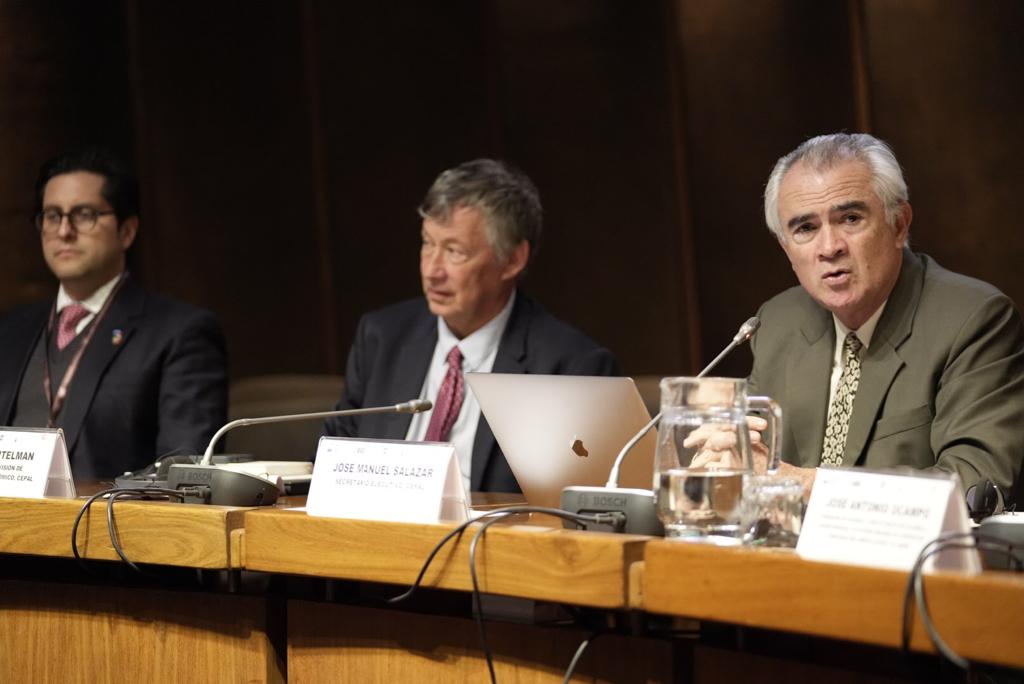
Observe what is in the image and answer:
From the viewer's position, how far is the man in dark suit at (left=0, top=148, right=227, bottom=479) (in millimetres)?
3486

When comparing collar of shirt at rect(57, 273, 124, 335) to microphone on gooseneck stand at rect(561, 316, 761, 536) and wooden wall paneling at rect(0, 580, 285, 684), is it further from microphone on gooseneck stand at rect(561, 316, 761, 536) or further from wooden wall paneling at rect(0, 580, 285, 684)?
microphone on gooseneck stand at rect(561, 316, 761, 536)

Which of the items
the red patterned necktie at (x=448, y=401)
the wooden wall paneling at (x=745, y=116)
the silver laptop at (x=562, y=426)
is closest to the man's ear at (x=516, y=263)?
the red patterned necktie at (x=448, y=401)

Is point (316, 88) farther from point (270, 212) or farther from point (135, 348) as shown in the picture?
point (135, 348)

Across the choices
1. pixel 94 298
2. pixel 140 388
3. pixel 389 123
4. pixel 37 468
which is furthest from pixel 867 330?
pixel 389 123

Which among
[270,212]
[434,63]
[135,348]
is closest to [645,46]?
[434,63]

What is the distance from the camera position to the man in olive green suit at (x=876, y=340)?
240 cm

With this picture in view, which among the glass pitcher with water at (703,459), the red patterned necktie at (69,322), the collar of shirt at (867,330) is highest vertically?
the red patterned necktie at (69,322)

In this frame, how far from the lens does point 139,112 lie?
205 inches

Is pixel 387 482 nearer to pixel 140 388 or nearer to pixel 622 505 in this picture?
pixel 622 505

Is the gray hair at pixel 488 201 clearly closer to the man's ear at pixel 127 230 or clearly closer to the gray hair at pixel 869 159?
the man's ear at pixel 127 230

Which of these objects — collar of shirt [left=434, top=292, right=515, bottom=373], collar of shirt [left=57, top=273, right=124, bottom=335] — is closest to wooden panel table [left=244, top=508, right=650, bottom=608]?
collar of shirt [left=434, top=292, right=515, bottom=373]

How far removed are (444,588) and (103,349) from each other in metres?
2.08

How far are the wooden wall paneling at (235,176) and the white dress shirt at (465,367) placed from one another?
6.56 feet

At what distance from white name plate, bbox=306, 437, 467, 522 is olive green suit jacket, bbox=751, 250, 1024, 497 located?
87cm
